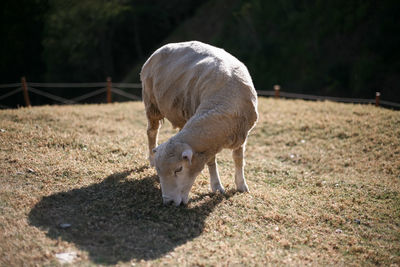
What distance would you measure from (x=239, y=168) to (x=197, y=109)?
5.27 feet

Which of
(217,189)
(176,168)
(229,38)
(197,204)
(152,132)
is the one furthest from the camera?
(229,38)

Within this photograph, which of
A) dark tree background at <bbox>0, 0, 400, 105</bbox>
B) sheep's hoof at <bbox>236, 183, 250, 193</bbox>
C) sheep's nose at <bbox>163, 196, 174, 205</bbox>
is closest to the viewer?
sheep's nose at <bbox>163, 196, 174, 205</bbox>

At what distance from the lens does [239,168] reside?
7.06m

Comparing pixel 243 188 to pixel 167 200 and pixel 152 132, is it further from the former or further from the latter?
pixel 152 132

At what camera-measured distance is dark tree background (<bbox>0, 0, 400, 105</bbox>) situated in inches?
924

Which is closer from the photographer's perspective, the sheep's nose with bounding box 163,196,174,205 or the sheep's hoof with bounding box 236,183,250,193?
the sheep's nose with bounding box 163,196,174,205

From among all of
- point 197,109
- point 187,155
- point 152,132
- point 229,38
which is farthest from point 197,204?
point 229,38

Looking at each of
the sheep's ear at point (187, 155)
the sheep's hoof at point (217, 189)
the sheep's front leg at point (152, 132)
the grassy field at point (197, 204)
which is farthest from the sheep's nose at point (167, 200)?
the sheep's front leg at point (152, 132)

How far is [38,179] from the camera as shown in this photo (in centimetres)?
676

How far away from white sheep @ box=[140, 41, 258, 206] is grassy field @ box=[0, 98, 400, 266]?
67 centimetres

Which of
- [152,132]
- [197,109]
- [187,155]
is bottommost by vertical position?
[152,132]

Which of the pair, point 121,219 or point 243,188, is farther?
point 243,188

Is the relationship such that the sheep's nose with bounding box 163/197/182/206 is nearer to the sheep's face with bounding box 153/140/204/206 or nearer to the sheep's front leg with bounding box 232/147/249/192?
the sheep's face with bounding box 153/140/204/206

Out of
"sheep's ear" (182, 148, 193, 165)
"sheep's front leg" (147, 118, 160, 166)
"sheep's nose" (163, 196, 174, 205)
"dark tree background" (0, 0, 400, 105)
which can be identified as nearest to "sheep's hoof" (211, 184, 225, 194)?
"sheep's nose" (163, 196, 174, 205)
